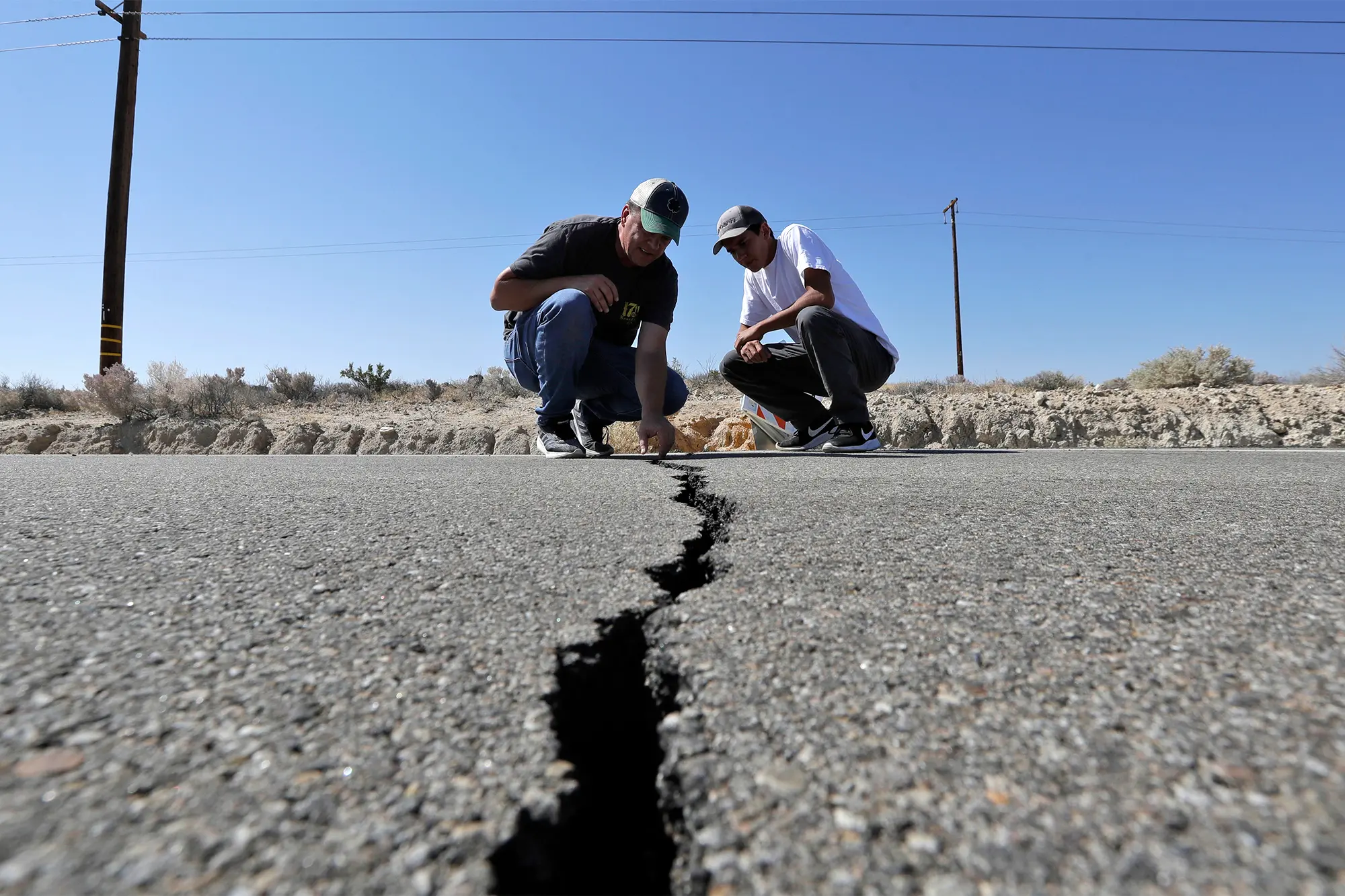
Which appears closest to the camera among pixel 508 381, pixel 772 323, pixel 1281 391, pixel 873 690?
pixel 873 690

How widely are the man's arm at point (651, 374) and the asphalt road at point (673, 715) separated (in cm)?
226

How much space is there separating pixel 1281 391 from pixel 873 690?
828cm

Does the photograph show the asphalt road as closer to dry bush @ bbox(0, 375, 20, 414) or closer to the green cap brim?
the green cap brim

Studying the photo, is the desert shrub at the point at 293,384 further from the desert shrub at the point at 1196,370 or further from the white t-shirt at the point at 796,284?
the desert shrub at the point at 1196,370

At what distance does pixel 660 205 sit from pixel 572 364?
95 cm

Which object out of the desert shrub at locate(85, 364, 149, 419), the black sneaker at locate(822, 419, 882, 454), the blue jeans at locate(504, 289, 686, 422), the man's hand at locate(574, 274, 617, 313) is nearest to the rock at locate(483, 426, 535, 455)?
the blue jeans at locate(504, 289, 686, 422)

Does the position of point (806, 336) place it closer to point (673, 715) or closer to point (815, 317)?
point (815, 317)

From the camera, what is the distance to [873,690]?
0.71 m

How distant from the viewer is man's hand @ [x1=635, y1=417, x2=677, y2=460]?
3531mm

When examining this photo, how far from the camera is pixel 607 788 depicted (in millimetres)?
617

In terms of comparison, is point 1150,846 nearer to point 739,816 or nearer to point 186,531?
point 739,816

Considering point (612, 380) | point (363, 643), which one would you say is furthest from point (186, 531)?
point (612, 380)

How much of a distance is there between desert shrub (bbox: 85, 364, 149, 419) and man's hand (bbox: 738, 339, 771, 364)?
7260mm

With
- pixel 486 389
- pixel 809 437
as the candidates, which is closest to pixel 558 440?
pixel 809 437
